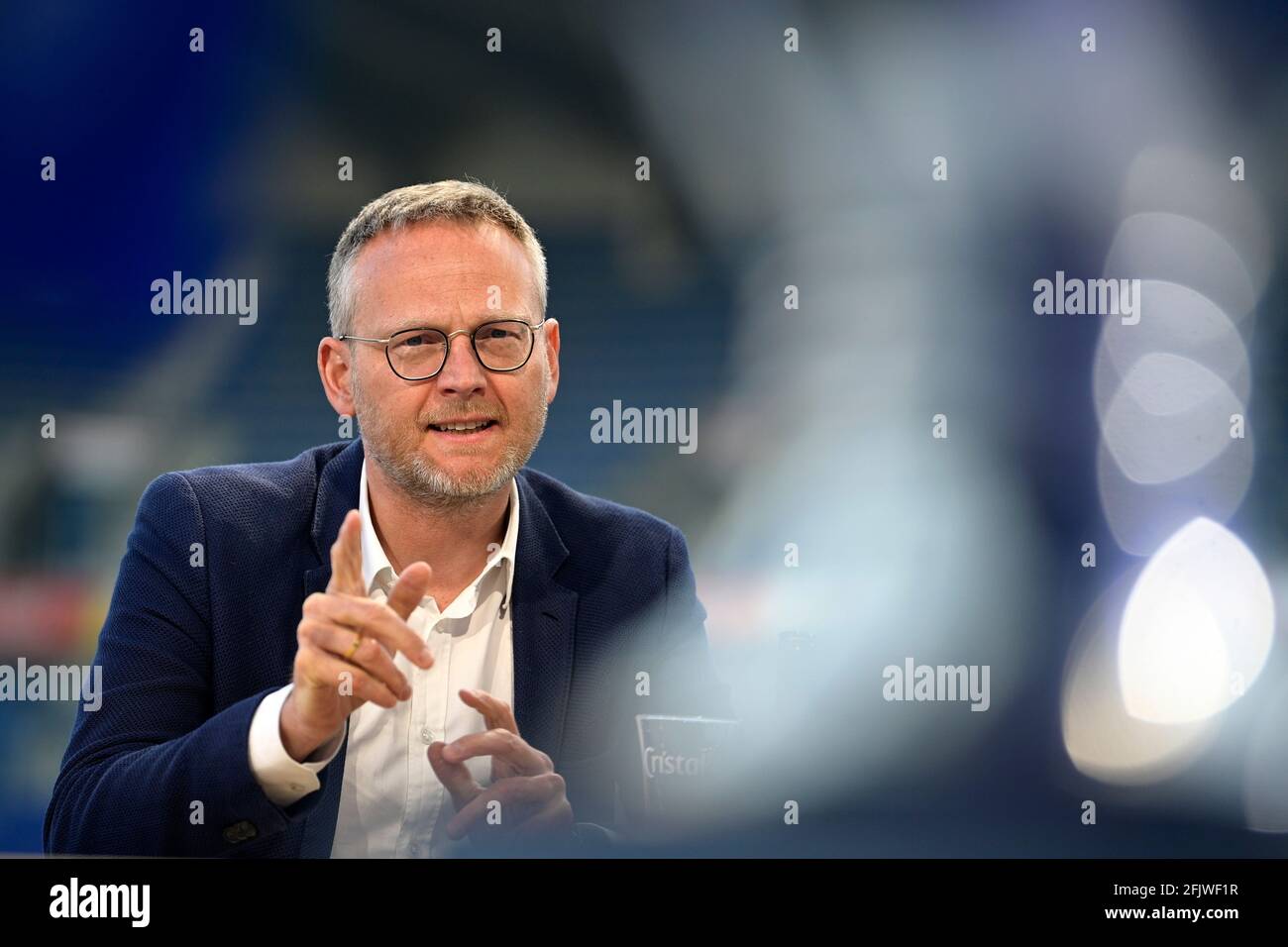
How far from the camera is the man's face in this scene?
7.20 feet

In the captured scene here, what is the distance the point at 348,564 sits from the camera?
73.5 inches

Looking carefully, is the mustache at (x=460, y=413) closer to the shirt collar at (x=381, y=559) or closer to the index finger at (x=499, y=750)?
the shirt collar at (x=381, y=559)

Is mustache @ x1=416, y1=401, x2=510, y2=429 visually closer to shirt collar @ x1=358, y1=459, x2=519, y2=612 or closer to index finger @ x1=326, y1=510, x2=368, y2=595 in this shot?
shirt collar @ x1=358, y1=459, x2=519, y2=612

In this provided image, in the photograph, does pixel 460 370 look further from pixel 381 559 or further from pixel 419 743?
pixel 419 743

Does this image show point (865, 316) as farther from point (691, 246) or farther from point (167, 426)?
point (167, 426)

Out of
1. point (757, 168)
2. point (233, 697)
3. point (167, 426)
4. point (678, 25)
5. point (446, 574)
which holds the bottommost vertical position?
point (233, 697)

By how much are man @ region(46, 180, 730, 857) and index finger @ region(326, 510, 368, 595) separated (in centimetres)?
18

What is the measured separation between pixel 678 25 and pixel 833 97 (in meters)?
0.35

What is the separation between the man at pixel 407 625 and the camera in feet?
6.66

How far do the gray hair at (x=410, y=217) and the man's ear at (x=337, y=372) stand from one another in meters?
0.04

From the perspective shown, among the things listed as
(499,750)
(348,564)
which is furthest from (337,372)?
(499,750)

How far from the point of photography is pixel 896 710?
2.25 m

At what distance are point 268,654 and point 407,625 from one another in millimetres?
362
